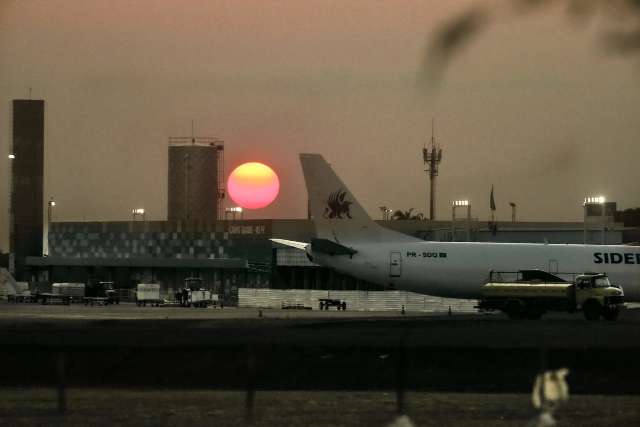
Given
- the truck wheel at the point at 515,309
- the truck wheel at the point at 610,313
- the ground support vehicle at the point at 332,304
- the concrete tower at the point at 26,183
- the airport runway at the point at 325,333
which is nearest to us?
the airport runway at the point at 325,333

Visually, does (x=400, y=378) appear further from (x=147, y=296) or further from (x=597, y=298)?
(x=147, y=296)

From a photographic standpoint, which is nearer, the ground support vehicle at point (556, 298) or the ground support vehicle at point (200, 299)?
the ground support vehicle at point (556, 298)

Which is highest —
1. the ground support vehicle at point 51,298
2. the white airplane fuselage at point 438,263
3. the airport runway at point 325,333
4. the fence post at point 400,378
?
the white airplane fuselage at point 438,263

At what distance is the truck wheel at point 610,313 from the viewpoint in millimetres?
59688

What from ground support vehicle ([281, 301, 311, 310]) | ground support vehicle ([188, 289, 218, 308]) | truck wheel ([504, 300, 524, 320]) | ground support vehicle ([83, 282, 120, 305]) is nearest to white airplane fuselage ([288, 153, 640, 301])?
truck wheel ([504, 300, 524, 320])

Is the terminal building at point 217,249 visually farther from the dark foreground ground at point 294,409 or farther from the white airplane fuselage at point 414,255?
the dark foreground ground at point 294,409

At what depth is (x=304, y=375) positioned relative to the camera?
96.2 ft

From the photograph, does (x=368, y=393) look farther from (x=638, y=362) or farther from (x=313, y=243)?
(x=313, y=243)

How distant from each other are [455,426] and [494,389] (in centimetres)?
624

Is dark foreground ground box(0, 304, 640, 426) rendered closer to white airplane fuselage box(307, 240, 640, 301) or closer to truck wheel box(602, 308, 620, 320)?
truck wheel box(602, 308, 620, 320)

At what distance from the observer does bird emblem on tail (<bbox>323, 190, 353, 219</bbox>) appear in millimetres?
68000

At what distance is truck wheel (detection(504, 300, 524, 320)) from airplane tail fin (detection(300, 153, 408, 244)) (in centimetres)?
829

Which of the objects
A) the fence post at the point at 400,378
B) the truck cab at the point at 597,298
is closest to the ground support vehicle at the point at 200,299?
the truck cab at the point at 597,298

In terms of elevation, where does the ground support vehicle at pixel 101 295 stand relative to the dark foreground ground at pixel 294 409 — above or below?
above
